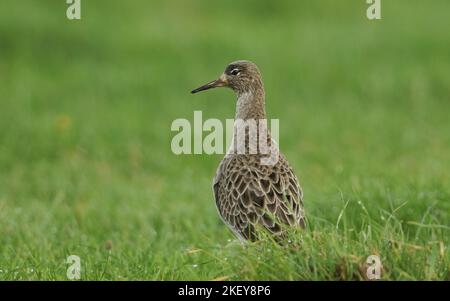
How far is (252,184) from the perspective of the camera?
615 centimetres

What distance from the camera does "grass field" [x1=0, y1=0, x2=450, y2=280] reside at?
607 cm

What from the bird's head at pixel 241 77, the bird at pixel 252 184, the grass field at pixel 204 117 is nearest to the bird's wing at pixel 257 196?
the bird at pixel 252 184

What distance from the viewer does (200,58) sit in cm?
1467

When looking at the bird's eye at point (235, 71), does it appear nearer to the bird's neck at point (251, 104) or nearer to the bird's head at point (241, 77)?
the bird's head at point (241, 77)

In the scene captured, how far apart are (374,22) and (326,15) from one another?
1.17 metres

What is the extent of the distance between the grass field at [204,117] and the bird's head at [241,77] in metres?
1.09

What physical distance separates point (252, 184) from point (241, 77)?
85cm

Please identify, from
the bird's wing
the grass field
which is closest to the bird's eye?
the bird's wing

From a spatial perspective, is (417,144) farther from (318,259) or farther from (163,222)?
(318,259)

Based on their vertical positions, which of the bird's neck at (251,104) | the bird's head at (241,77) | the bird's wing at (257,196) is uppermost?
the bird's head at (241,77)

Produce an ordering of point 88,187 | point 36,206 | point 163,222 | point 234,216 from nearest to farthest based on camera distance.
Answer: point 234,216
point 163,222
point 36,206
point 88,187

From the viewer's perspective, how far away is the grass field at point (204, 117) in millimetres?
6070

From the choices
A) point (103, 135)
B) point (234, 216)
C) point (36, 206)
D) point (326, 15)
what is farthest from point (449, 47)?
point (234, 216)

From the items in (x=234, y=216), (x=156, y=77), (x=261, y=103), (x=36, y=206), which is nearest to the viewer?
(x=234, y=216)
